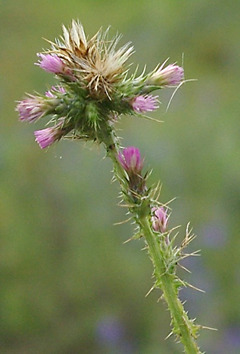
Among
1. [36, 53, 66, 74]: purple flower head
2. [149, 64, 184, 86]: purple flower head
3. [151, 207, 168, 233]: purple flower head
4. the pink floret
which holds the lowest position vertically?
[151, 207, 168, 233]: purple flower head

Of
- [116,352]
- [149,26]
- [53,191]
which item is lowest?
[116,352]

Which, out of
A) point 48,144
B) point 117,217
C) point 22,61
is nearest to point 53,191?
point 117,217

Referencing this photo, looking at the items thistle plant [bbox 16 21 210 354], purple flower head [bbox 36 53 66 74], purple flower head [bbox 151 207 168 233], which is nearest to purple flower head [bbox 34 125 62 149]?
thistle plant [bbox 16 21 210 354]

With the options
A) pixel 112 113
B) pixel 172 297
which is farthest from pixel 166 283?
pixel 112 113

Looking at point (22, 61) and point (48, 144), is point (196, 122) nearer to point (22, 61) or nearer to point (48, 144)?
point (22, 61)

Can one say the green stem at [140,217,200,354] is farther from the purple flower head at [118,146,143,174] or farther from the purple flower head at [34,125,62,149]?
the purple flower head at [34,125,62,149]

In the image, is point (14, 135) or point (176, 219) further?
point (14, 135)

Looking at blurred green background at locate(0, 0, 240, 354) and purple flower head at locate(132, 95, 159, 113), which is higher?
purple flower head at locate(132, 95, 159, 113)

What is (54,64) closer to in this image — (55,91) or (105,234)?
(55,91)
